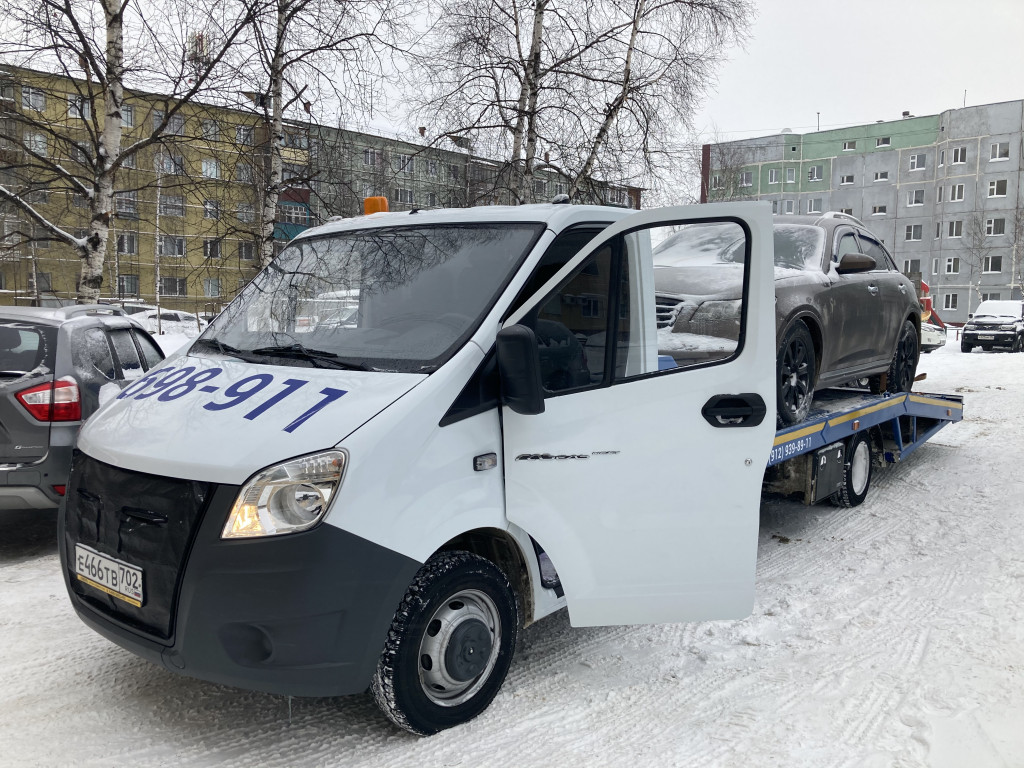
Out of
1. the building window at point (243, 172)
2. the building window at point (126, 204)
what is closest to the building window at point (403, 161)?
the building window at point (243, 172)

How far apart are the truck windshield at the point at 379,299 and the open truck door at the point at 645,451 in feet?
0.92

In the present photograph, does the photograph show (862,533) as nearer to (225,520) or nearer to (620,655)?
(620,655)

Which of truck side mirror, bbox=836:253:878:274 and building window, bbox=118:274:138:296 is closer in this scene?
truck side mirror, bbox=836:253:878:274

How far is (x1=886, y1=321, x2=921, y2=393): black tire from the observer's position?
731 cm

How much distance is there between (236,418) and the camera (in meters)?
2.74

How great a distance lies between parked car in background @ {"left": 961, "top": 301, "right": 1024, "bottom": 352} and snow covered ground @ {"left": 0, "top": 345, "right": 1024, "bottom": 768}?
2200cm

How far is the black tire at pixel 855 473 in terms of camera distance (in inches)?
247

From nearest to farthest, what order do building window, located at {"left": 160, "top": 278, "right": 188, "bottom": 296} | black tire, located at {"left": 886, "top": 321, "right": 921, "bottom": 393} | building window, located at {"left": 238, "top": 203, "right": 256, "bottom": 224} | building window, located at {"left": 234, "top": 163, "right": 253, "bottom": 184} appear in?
black tire, located at {"left": 886, "top": 321, "right": 921, "bottom": 393} → building window, located at {"left": 234, "top": 163, "right": 253, "bottom": 184} → building window, located at {"left": 238, "top": 203, "right": 256, "bottom": 224} → building window, located at {"left": 160, "top": 278, "right": 188, "bottom": 296}

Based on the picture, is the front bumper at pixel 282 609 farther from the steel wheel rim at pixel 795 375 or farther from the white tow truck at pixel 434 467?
the steel wheel rim at pixel 795 375

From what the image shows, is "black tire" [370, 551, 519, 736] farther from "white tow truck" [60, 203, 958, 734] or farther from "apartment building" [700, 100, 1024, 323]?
"apartment building" [700, 100, 1024, 323]

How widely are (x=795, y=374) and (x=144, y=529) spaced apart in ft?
14.5

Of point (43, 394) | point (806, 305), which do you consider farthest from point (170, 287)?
point (806, 305)

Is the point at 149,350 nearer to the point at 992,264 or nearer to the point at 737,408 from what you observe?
the point at 737,408

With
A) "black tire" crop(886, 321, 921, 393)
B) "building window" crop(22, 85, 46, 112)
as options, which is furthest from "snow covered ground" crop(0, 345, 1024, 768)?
"building window" crop(22, 85, 46, 112)
